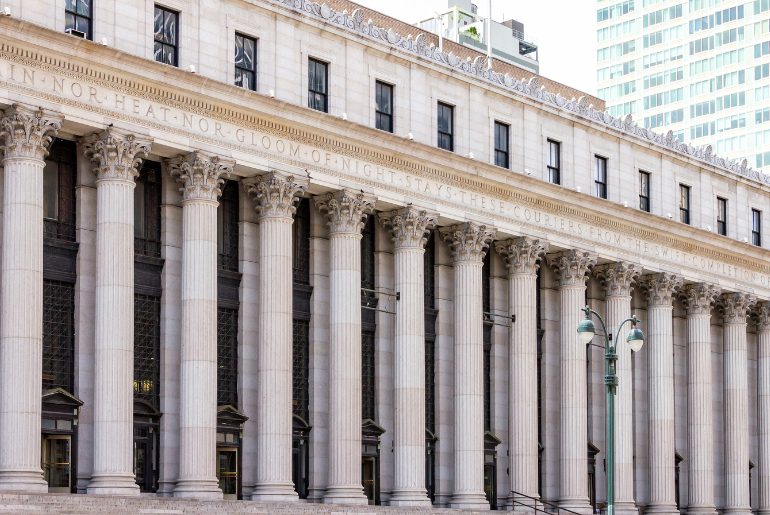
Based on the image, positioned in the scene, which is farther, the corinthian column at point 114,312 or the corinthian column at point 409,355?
the corinthian column at point 409,355

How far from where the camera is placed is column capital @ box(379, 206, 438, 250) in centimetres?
6250

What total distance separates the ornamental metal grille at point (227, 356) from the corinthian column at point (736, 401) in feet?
101

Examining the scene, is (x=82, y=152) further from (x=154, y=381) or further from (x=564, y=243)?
(x=564, y=243)

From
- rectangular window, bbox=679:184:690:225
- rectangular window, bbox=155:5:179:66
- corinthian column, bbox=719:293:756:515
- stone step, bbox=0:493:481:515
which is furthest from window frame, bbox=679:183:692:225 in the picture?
rectangular window, bbox=155:5:179:66

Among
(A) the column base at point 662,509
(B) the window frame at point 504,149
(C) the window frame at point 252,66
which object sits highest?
(C) the window frame at point 252,66

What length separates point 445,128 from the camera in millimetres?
65625

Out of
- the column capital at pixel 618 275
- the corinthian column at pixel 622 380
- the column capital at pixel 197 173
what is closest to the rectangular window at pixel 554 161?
the column capital at pixel 618 275

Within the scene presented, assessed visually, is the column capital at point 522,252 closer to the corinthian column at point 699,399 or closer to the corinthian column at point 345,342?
the corinthian column at point 345,342

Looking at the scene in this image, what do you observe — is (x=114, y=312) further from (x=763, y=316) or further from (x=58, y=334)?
(x=763, y=316)

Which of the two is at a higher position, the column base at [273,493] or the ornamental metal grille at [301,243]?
the ornamental metal grille at [301,243]

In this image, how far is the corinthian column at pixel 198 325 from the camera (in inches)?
2119

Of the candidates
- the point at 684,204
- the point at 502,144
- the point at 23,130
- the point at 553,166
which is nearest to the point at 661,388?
the point at 684,204

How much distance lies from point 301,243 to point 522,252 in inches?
427

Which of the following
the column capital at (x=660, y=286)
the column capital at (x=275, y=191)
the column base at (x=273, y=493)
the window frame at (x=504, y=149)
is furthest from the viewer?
the column capital at (x=660, y=286)
